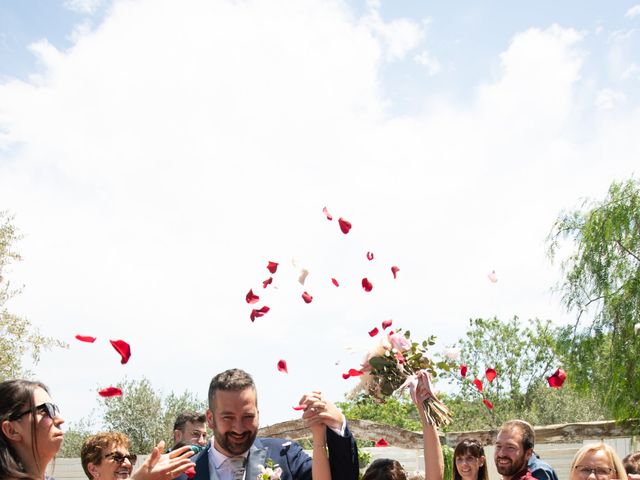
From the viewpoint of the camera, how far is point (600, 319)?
18250 millimetres

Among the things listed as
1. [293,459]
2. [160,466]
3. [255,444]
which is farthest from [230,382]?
[160,466]

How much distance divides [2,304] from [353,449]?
21.1 metres

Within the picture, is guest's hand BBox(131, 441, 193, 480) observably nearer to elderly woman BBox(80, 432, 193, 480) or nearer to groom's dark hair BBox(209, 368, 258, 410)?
groom's dark hair BBox(209, 368, 258, 410)

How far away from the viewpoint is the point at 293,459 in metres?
3.67

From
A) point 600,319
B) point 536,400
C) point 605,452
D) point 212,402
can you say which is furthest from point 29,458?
point 536,400

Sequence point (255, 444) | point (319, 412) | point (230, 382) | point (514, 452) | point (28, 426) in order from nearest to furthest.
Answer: point (28, 426), point (319, 412), point (230, 382), point (255, 444), point (514, 452)

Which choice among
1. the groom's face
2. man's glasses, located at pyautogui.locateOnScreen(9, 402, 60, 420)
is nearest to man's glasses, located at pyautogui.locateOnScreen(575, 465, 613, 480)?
the groom's face

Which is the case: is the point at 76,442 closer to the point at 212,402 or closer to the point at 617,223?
the point at 617,223

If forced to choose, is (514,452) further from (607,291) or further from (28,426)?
(607,291)

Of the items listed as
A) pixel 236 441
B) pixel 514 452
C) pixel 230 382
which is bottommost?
pixel 514 452

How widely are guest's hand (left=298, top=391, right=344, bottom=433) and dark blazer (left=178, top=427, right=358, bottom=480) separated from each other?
55 millimetres

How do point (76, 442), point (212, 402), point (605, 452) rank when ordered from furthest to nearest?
point (76, 442), point (605, 452), point (212, 402)

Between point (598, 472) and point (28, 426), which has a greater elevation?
point (28, 426)

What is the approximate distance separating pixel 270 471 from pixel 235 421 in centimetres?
28
